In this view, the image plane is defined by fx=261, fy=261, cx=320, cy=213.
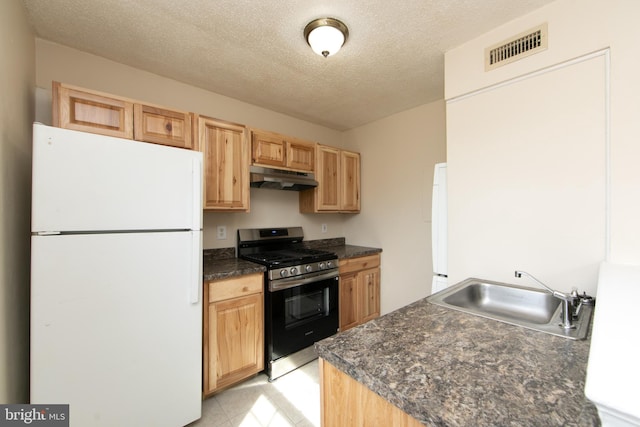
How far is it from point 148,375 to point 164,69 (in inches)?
85.4

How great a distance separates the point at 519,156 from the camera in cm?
155

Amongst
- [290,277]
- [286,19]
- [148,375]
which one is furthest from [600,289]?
[148,375]

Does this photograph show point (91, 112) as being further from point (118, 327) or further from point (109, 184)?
point (118, 327)

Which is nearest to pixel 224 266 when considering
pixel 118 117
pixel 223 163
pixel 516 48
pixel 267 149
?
pixel 223 163

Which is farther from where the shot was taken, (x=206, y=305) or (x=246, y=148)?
(x=246, y=148)

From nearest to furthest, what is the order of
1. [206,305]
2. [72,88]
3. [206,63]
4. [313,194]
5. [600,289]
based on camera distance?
[600,289], [72,88], [206,305], [206,63], [313,194]

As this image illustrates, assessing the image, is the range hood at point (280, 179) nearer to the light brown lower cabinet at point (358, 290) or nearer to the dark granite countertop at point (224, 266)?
the dark granite countertop at point (224, 266)

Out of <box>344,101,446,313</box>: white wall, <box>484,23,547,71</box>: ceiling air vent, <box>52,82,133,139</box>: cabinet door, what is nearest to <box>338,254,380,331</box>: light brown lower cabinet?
<box>344,101,446,313</box>: white wall

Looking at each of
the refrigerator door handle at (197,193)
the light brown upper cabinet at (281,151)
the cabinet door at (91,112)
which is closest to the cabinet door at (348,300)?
the light brown upper cabinet at (281,151)

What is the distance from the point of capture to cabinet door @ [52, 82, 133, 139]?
1.56 meters

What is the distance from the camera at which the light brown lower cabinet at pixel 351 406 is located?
72cm

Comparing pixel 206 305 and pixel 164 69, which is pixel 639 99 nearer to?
pixel 206 305

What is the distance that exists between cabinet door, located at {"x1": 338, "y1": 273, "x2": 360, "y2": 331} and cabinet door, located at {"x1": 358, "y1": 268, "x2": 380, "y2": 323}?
84 mm

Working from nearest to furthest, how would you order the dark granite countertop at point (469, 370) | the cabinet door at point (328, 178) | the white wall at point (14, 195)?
the dark granite countertop at point (469, 370) < the white wall at point (14, 195) < the cabinet door at point (328, 178)
